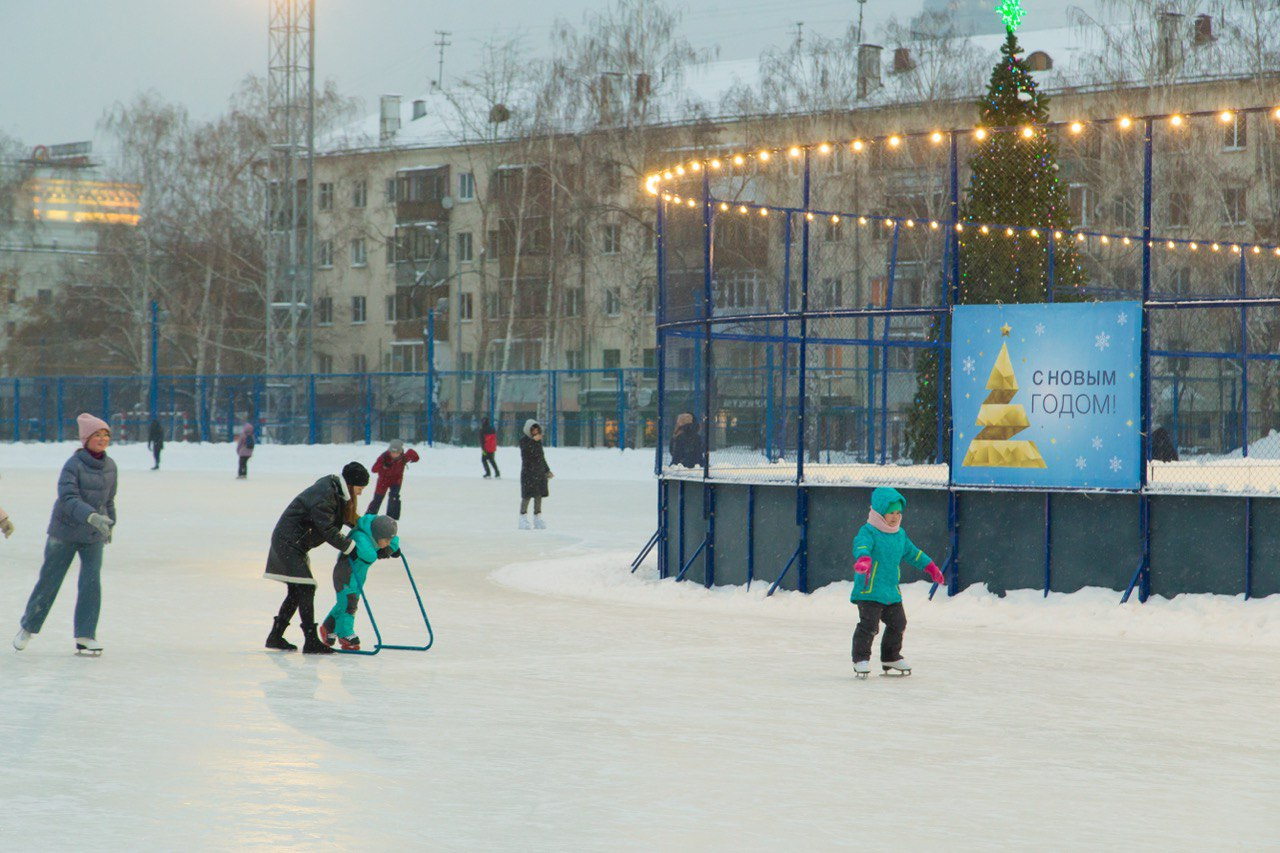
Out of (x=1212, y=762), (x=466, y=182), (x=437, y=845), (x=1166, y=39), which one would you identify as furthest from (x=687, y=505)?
(x=466, y=182)

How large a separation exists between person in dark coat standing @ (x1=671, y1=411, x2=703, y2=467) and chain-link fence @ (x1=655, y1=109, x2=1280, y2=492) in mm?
135

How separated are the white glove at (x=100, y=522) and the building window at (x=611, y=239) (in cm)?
3710

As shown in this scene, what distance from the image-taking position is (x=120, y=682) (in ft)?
29.2

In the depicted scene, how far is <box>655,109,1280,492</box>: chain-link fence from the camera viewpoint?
14711mm

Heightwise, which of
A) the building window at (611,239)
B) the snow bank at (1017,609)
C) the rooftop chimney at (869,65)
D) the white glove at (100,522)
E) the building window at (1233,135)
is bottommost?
the snow bank at (1017,609)

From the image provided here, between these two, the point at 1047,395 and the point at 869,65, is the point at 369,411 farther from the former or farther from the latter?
the point at 1047,395

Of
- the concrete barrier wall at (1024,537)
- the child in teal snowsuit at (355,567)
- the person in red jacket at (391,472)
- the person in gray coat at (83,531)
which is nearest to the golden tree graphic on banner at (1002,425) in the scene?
the concrete barrier wall at (1024,537)

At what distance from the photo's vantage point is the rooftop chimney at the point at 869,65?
1852 inches

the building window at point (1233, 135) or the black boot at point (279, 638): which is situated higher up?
the building window at point (1233, 135)

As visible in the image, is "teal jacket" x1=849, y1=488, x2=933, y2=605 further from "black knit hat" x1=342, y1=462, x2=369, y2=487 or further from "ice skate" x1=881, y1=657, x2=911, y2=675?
"black knit hat" x1=342, y1=462, x2=369, y2=487

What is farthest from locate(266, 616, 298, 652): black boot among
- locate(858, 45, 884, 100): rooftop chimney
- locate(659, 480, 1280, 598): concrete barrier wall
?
locate(858, 45, 884, 100): rooftop chimney

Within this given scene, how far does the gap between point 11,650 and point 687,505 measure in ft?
19.9

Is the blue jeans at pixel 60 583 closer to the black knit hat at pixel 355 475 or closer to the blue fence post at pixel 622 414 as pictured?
the black knit hat at pixel 355 475

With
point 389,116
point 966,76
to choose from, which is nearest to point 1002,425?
point 966,76
